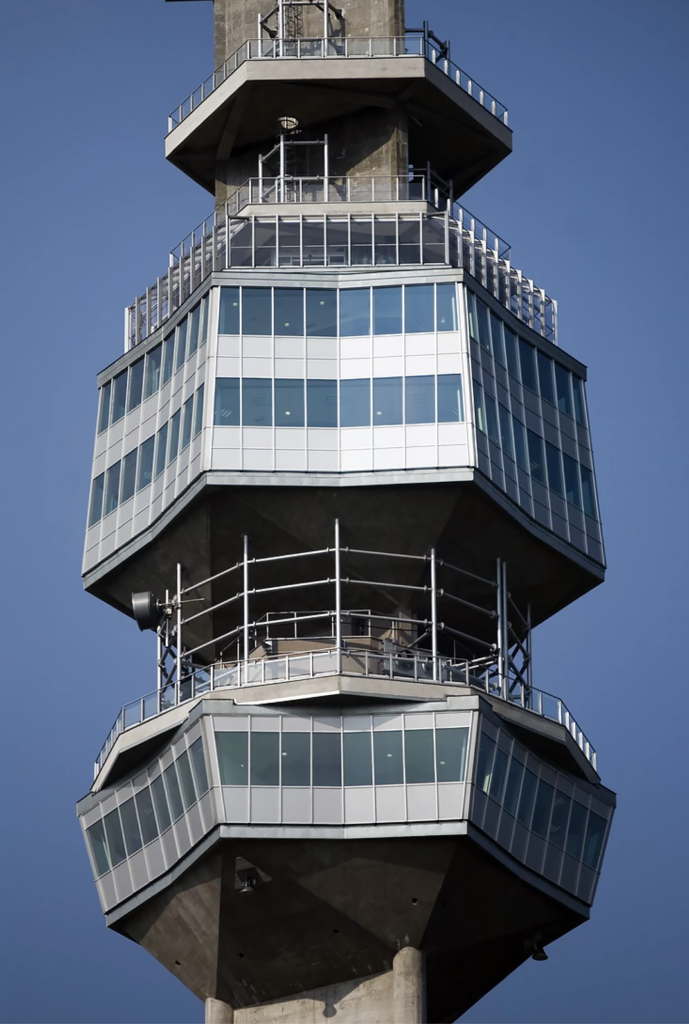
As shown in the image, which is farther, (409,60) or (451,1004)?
(409,60)

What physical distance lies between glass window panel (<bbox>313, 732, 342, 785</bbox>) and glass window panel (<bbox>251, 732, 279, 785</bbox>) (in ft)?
3.94

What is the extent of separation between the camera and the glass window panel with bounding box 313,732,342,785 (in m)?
87.6

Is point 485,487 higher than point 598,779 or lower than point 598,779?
higher

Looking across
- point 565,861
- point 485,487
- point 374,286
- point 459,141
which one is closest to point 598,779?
point 565,861

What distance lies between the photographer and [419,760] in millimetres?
87625

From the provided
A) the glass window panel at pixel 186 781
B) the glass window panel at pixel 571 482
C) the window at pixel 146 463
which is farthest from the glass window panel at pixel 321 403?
the glass window panel at pixel 186 781

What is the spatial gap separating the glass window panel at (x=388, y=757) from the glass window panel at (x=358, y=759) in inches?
A: 8.9

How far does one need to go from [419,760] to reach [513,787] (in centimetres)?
408

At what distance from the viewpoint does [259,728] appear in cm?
8788

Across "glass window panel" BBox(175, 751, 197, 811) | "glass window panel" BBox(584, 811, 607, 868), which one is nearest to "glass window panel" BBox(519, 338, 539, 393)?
"glass window panel" BBox(584, 811, 607, 868)

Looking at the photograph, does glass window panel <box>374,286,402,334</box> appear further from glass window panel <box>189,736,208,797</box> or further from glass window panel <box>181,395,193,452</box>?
glass window panel <box>189,736,208,797</box>

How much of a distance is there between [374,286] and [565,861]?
19.9 m

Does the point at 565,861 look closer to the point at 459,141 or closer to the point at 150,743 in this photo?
the point at 150,743

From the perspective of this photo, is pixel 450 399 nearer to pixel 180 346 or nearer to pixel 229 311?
pixel 229 311
